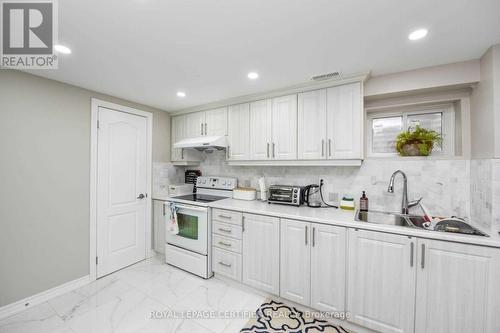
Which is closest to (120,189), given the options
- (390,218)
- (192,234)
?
(192,234)

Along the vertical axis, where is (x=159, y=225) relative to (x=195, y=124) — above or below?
below

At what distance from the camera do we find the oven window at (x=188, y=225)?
2.57 m

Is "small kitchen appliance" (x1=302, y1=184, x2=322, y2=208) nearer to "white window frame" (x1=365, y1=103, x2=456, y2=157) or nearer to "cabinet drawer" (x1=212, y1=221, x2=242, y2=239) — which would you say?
"white window frame" (x1=365, y1=103, x2=456, y2=157)

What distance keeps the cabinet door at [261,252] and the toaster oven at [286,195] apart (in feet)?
1.30

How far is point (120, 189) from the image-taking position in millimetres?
2727

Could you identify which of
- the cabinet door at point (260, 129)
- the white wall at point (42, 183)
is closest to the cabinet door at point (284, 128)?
the cabinet door at point (260, 129)

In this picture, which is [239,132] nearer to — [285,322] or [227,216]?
[227,216]

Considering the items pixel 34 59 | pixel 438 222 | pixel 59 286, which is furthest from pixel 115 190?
pixel 438 222

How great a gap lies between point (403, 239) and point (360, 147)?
2.95 feet

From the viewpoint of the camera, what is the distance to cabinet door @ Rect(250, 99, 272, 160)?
2.52 meters

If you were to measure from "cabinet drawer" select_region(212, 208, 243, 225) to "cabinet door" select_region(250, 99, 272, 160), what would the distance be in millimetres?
773

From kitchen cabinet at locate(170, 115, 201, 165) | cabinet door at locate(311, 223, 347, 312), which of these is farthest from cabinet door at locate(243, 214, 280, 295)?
kitchen cabinet at locate(170, 115, 201, 165)

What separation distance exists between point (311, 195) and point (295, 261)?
2.79 feet

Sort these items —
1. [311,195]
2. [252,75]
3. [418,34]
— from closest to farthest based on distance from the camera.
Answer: [418,34], [252,75], [311,195]
